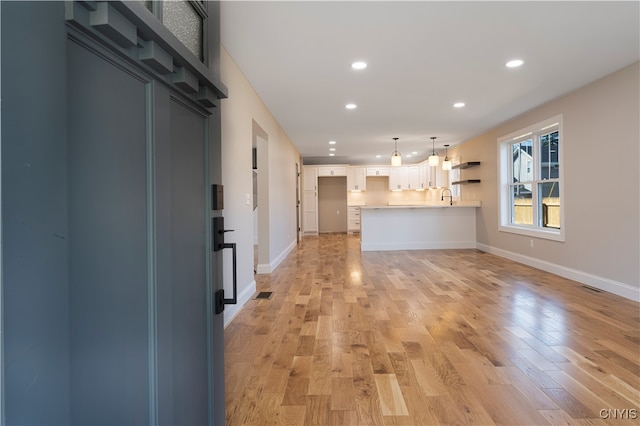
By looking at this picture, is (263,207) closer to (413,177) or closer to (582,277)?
(582,277)

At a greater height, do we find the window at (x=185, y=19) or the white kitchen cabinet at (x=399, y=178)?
the white kitchen cabinet at (x=399, y=178)

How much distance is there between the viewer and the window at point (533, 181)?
4.53 m

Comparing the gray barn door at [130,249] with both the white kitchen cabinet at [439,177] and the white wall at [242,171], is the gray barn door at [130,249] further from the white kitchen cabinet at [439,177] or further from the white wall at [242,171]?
the white kitchen cabinet at [439,177]

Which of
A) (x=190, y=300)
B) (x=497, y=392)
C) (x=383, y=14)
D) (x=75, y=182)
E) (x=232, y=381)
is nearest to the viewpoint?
(x=75, y=182)

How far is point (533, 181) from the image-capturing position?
16.5ft

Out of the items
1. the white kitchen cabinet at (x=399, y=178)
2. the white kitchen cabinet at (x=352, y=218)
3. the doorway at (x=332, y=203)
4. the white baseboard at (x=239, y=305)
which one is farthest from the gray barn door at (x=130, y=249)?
the doorway at (x=332, y=203)

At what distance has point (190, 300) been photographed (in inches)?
41.8

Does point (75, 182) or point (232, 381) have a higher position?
point (75, 182)

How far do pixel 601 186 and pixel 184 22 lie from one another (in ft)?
14.9

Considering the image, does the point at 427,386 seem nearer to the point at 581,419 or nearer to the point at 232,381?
the point at 581,419

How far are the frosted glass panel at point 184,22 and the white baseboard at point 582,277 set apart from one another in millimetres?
4480

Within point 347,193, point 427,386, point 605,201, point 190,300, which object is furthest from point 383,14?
point 347,193

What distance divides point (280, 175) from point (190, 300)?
478cm

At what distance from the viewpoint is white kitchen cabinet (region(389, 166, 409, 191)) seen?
1017cm
